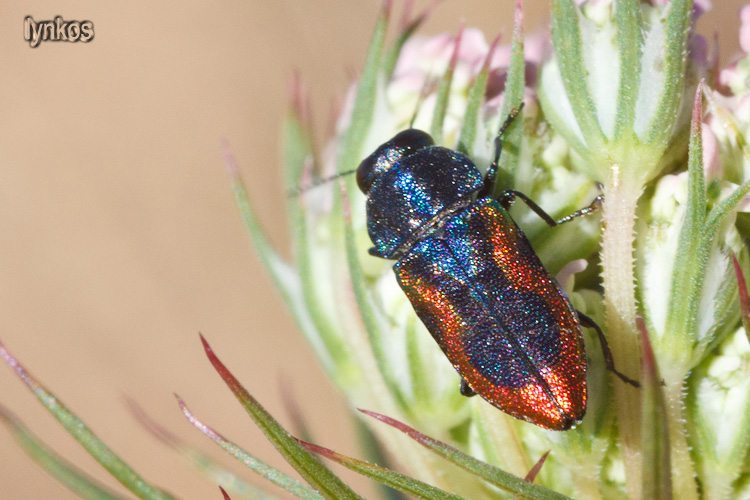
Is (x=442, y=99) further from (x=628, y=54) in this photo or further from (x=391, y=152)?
(x=628, y=54)

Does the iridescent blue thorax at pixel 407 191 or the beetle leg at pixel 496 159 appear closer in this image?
the beetle leg at pixel 496 159

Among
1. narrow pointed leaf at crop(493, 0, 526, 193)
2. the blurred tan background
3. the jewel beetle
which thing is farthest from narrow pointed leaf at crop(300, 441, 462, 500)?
the blurred tan background

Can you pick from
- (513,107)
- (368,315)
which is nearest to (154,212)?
(368,315)

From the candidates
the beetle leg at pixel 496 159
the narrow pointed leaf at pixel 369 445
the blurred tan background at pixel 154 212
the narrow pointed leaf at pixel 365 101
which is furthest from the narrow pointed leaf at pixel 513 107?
the blurred tan background at pixel 154 212

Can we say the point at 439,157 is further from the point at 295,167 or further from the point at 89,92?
the point at 89,92

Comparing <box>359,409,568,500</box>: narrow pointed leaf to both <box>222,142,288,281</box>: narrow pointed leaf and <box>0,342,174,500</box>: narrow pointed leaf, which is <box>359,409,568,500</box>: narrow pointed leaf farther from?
<box>222,142,288,281</box>: narrow pointed leaf

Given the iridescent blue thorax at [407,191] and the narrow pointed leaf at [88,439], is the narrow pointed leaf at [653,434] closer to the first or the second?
the iridescent blue thorax at [407,191]
